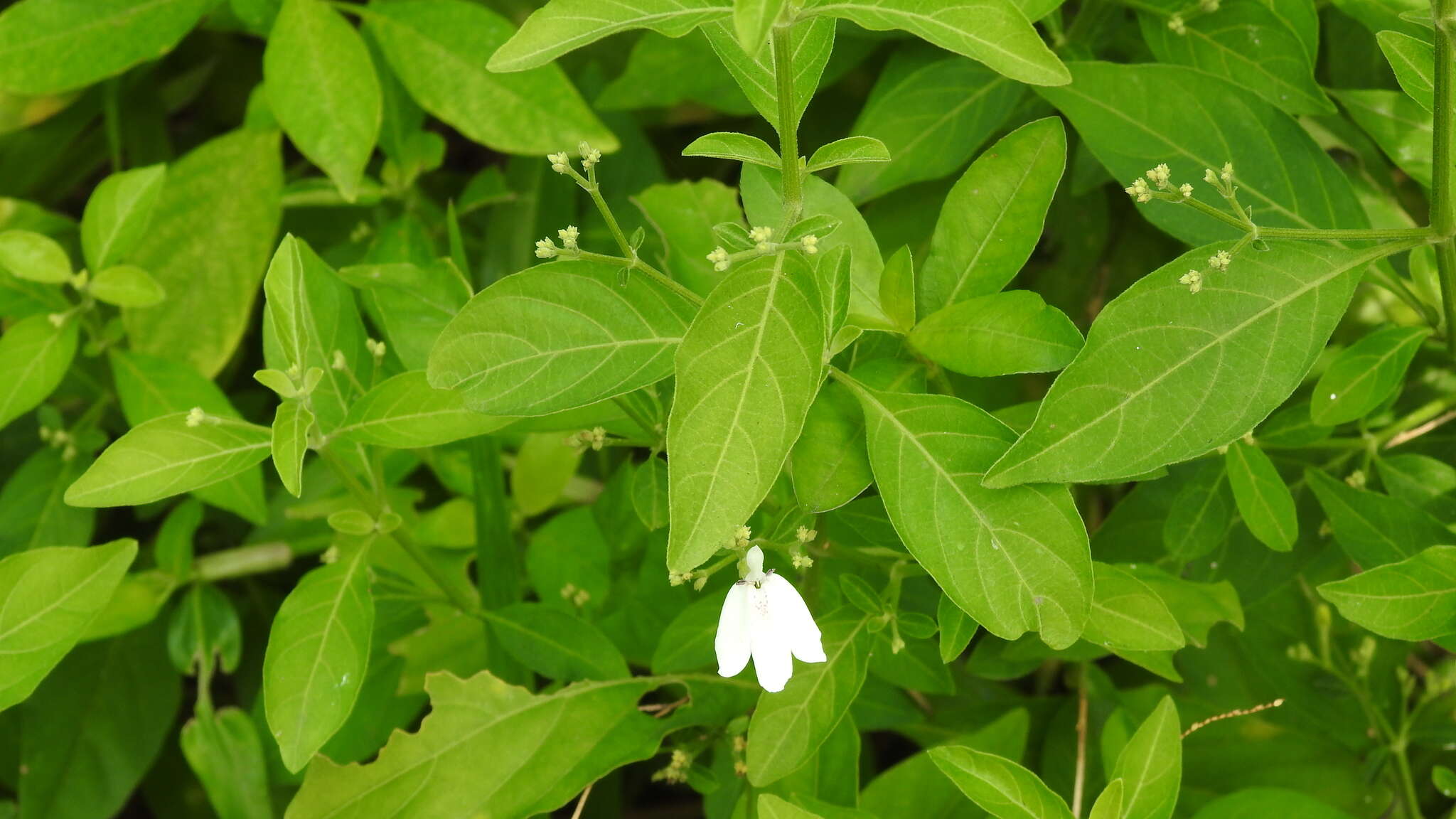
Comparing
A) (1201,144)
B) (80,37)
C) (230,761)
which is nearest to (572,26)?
(1201,144)

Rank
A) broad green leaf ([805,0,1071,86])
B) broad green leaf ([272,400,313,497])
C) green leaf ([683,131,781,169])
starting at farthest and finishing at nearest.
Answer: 1. broad green leaf ([272,400,313,497])
2. green leaf ([683,131,781,169])
3. broad green leaf ([805,0,1071,86])

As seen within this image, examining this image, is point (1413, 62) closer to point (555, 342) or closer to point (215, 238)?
point (555, 342)

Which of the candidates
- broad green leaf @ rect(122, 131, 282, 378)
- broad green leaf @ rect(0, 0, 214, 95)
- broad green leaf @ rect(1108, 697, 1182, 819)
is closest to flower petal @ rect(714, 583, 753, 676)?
broad green leaf @ rect(1108, 697, 1182, 819)

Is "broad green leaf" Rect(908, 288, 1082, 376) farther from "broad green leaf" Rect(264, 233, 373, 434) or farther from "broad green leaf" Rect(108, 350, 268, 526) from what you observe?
"broad green leaf" Rect(108, 350, 268, 526)

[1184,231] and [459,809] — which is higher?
[1184,231]

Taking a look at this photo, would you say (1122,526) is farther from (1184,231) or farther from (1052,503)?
(1052,503)

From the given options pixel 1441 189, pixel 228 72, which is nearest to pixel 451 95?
pixel 228 72

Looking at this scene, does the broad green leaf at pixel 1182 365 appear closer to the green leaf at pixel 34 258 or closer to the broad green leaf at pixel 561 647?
the broad green leaf at pixel 561 647
